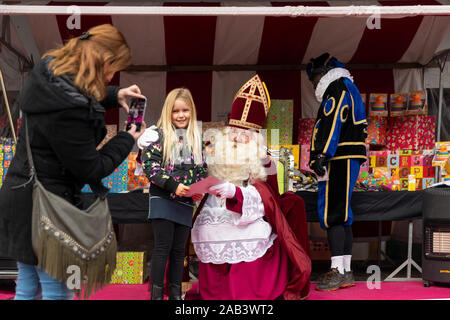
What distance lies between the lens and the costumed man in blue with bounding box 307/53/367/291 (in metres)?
3.75

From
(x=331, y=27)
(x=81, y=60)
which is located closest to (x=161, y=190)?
(x=81, y=60)

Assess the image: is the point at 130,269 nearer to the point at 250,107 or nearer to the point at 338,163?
the point at 250,107

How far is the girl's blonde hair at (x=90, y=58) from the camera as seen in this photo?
179 centimetres

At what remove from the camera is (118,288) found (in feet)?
→ 13.0

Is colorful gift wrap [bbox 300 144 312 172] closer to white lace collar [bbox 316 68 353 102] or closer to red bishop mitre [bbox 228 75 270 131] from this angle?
white lace collar [bbox 316 68 353 102]

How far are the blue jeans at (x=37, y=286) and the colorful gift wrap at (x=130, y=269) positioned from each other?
2239 mm

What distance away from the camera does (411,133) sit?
520cm

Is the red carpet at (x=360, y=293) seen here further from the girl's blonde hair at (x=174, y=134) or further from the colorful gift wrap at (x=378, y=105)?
the colorful gift wrap at (x=378, y=105)

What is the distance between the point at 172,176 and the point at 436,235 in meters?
2.22

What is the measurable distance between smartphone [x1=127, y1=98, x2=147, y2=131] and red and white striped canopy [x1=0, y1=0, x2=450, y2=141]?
3173 mm

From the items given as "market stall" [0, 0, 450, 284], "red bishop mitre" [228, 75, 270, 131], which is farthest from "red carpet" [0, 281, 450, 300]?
"red bishop mitre" [228, 75, 270, 131]

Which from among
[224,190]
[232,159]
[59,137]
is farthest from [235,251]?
[59,137]

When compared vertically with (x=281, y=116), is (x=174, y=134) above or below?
below

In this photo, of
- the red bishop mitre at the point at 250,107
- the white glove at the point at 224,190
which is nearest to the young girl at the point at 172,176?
the white glove at the point at 224,190
